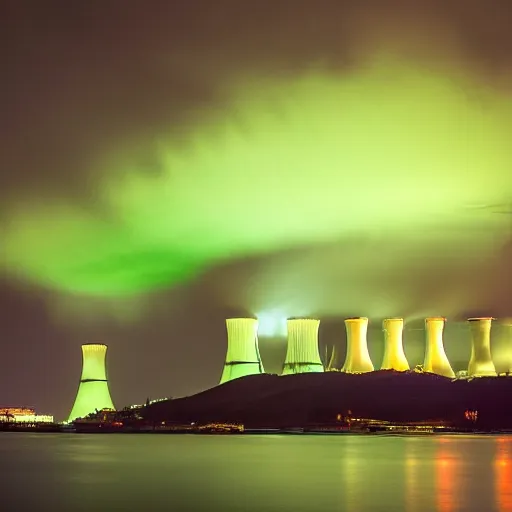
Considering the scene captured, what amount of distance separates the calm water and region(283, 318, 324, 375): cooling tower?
15674 millimetres

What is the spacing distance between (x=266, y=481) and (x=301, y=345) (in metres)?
34.0

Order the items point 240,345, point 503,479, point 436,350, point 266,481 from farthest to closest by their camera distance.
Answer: point 436,350, point 240,345, point 266,481, point 503,479

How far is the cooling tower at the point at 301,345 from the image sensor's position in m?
67.7

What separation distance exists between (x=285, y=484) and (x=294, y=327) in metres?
34.6

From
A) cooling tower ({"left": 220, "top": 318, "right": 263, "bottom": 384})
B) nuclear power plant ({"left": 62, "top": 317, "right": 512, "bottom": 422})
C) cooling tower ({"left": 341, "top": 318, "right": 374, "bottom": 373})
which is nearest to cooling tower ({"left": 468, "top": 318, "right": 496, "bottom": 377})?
nuclear power plant ({"left": 62, "top": 317, "right": 512, "bottom": 422})

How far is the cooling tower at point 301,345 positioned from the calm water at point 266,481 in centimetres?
1567

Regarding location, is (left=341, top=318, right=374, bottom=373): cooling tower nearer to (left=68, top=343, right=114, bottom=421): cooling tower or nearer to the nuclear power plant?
the nuclear power plant

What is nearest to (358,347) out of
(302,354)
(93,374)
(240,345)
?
(302,354)

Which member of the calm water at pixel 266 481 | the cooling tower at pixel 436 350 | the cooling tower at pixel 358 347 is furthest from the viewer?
the cooling tower at pixel 436 350

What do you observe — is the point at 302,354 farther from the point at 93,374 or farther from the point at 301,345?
the point at 93,374

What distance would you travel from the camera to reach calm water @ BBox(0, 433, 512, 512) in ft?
90.8

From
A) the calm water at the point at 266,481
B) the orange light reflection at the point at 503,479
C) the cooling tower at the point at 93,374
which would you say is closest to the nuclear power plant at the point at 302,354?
the cooling tower at the point at 93,374

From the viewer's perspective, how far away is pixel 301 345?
68.2 metres

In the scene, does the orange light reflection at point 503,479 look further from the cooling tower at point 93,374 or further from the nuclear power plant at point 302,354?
→ the cooling tower at point 93,374
